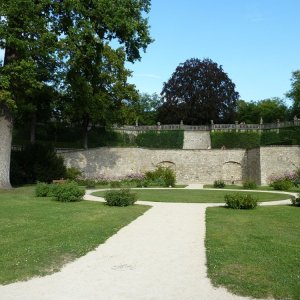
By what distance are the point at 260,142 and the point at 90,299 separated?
43.3 m

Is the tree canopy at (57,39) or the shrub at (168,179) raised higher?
the tree canopy at (57,39)

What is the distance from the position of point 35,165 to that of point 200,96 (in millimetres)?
27964

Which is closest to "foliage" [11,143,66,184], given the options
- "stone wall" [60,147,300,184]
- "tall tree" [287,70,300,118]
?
"stone wall" [60,147,300,184]

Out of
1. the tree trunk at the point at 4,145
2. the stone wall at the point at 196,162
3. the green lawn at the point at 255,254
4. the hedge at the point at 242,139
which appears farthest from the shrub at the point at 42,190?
the hedge at the point at 242,139

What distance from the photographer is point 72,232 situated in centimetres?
983

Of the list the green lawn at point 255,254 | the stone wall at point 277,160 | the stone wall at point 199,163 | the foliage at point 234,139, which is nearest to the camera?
the green lawn at point 255,254

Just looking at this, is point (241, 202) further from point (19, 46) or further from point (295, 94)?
point (295, 94)

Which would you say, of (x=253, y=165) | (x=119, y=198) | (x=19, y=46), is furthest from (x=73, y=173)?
(x=119, y=198)

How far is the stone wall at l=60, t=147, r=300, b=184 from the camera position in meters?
35.9

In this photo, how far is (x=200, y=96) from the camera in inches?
2015

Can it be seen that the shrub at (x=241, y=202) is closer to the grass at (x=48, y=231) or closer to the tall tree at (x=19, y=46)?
the grass at (x=48, y=231)

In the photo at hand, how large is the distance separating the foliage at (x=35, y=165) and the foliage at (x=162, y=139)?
1883cm

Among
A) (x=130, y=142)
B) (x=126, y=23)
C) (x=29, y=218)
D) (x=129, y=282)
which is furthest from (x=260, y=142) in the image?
(x=129, y=282)

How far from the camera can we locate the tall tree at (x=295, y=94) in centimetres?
5531
